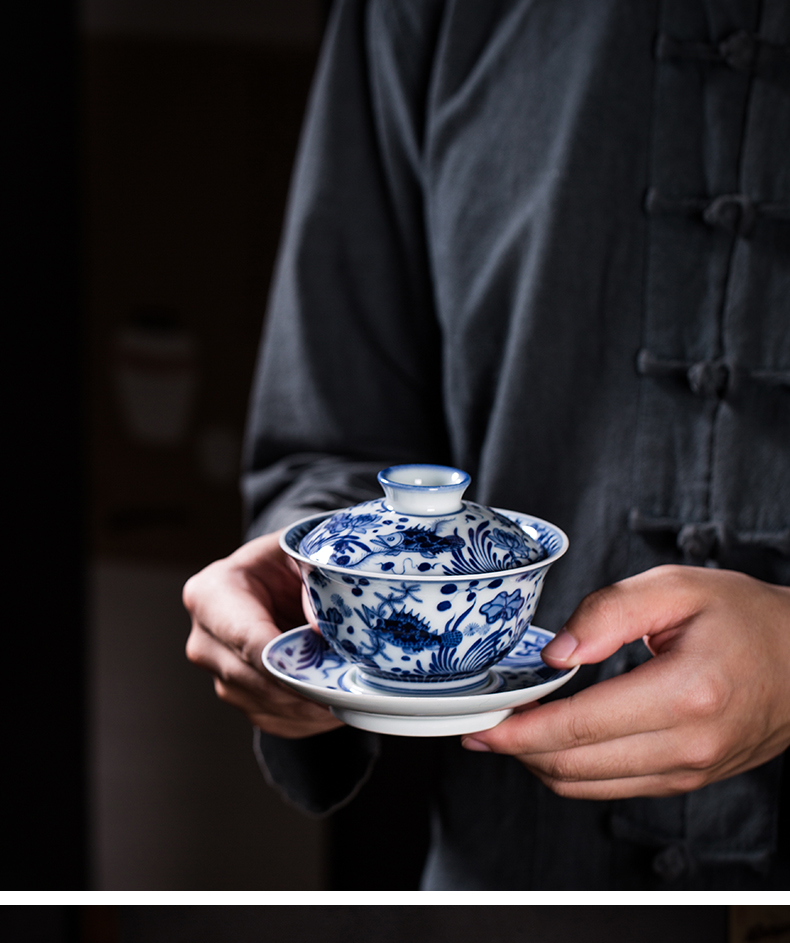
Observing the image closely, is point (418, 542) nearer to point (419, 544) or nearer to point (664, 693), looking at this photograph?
point (419, 544)

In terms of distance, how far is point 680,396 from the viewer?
0.42m

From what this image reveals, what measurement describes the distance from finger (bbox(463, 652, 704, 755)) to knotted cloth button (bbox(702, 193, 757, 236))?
0.22 meters

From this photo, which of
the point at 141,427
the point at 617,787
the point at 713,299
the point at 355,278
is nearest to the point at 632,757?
the point at 617,787

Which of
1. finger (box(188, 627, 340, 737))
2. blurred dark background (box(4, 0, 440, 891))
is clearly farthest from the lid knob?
blurred dark background (box(4, 0, 440, 891))

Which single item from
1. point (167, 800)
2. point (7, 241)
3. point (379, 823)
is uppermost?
point (7, 241)

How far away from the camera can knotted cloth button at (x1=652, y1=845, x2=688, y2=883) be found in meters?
0.43

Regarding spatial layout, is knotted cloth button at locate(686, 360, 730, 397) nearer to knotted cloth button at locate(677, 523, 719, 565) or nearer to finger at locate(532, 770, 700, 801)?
knotted cloth button at locate(677, 523, 719, 565)

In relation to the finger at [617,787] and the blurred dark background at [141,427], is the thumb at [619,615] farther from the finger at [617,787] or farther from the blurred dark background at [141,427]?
the blurred dark background at [141,427]

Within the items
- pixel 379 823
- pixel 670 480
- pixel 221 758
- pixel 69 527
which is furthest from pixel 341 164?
pixel 379 823

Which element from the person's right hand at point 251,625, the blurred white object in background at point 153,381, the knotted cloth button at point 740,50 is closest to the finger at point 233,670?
the person's right hand at point 251,625

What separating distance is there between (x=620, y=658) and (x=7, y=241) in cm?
59

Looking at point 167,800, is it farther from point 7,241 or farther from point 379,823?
point 7,241

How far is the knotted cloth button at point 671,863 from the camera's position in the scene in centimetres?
43
